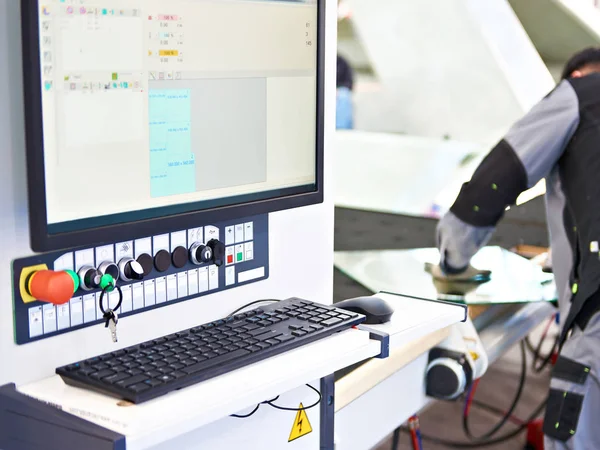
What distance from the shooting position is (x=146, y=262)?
995 millimetres

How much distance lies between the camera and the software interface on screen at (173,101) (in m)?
0.82

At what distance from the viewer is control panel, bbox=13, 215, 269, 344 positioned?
0.87 meters

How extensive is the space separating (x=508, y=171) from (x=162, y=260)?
1053mm

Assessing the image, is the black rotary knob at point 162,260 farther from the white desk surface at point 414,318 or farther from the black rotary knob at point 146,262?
the white desk surface at point 414,318

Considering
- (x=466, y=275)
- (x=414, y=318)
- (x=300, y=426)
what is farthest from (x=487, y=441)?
(x=414, y=318)

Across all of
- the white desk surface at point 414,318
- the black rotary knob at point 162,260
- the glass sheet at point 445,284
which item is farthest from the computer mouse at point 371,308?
the glass sheet at point 445,284

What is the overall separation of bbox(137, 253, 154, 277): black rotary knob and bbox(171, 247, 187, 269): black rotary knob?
0.04 metres

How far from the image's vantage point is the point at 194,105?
965 mm

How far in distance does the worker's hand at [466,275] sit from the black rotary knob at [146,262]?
1.04 m

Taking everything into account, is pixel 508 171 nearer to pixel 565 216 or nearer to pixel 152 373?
pixel 565 216

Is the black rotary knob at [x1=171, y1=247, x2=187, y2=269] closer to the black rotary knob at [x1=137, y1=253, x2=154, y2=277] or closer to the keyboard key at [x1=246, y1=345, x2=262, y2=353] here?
the black rotary knob at [x1=137, y1=253, x2=154, y2=277]

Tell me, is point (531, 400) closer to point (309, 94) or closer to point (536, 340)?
point (536, 340)

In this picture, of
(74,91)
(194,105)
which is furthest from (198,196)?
(74,91)

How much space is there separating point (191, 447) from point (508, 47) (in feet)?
8.17
